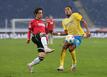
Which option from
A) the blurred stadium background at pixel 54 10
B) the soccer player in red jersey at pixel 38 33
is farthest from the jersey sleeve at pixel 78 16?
the blurred stadium background at pixel 54 10

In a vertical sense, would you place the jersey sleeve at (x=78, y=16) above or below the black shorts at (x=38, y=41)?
above

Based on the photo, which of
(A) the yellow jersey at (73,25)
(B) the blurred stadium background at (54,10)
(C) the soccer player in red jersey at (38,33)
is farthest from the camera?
(B) the blurred stadium background at (54,10)

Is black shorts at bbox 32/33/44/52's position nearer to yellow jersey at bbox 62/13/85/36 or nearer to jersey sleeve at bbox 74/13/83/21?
yellow jersey at bbox 62/13/85/36

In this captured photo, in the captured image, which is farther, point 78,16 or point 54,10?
point 54,10

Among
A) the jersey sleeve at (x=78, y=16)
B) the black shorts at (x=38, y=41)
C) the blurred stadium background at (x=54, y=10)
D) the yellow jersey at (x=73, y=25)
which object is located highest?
the blurred stadium background at (x=54, y=10)

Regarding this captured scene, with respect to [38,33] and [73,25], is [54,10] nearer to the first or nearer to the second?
[73,25]

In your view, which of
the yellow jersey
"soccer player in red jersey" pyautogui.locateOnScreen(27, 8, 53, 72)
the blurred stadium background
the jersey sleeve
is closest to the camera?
"soccer player in red jersey" pyautogui.locateOnScreen(27, 8, 53, 72)

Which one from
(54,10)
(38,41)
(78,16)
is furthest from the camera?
(54,10)

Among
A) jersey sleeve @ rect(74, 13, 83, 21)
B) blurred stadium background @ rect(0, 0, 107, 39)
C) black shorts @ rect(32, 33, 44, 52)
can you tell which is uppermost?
blurred stadium background @ rect(0, 0, 107, 39)

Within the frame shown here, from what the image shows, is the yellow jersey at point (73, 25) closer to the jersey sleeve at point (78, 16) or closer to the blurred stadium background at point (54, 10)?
the jersey sleeve at point (78, 16)

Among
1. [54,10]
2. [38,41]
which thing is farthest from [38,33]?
[54,10]

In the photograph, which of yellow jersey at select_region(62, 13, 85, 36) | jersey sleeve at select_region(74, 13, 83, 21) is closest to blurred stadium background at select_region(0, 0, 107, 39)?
yellow jersey at select_region(62, 13, 85, 36)

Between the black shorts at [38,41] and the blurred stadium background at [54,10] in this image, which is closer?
the black shorts at [38,41]

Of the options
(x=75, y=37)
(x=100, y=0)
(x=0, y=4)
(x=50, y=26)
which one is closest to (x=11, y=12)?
(x=0, y=4)
